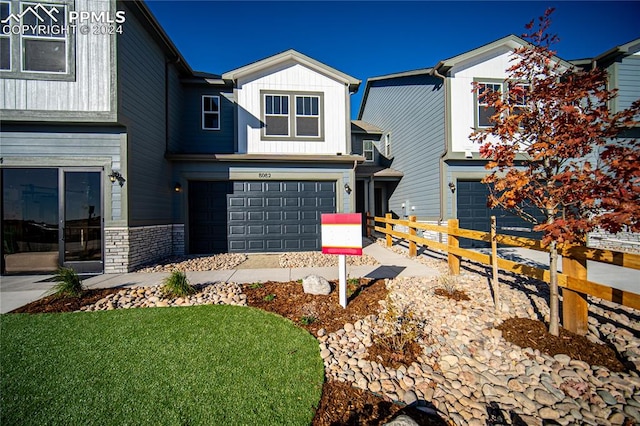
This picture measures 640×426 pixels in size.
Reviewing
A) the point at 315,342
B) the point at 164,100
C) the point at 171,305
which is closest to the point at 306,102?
the point at 164,100

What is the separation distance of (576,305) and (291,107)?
29.6 feet

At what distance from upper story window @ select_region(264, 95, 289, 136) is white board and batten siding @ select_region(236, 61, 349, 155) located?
0.24m

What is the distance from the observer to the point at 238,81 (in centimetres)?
924

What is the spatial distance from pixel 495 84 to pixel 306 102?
23.5ft

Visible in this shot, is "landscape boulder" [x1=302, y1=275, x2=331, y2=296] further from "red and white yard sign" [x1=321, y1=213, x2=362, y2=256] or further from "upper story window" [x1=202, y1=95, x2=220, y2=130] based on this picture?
"upper story window" [x1=202, y1=95, x2=220, y2=130]

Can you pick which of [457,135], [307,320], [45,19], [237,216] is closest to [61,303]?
[307,320]

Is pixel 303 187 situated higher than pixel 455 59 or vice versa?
pixel 455 59

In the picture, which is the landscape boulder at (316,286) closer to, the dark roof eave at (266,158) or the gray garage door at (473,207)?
the dark roof eave at (266,158)

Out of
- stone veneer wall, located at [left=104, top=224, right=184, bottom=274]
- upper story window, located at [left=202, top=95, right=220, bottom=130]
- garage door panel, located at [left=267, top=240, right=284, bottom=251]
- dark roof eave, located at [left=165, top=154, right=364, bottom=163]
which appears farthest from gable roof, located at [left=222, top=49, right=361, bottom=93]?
garage door panel, located at [left=267, top=240, right=284, bottom=251]

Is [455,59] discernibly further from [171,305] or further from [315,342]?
[171,305]

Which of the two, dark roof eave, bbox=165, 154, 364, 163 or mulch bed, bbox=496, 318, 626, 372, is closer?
mulch bed, bbox=496, 318, 626, 372

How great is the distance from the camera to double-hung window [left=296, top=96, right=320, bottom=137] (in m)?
9.35

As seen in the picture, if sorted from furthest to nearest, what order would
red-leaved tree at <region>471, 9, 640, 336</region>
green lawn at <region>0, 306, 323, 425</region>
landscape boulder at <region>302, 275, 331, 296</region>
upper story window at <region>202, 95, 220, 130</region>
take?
upper story window at <region>202, 95, 220, 130</region> < landscape boulder at <region>302, 275, 331, 296</region> < red-leaved tree at <region>471, 9, 640, 336</region> < green lawn at <region>0, 306, 323, 425</region>

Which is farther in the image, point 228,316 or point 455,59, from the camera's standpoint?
point 455,59
